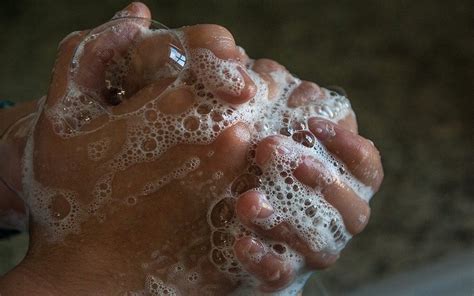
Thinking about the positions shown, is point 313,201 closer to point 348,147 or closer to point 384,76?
point 348,147

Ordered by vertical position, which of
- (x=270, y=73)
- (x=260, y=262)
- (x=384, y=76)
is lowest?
(x=384, y=76)

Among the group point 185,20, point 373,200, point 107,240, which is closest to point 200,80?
point 107,240

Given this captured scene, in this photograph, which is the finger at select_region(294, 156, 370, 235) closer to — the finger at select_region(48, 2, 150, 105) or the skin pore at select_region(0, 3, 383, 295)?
the skin pore at select_region(0, 3, 383, 295)

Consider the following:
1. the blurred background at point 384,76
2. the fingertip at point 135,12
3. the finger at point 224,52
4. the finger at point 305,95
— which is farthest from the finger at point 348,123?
the blurred background at point 384,76

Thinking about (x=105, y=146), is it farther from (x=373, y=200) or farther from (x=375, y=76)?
(x=375, y=76)

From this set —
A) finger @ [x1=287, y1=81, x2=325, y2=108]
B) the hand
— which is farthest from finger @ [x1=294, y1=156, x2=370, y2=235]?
finger @ [x1=287, y1=81, x2=325, y2=108]

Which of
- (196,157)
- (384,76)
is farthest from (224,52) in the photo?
(384,76)
